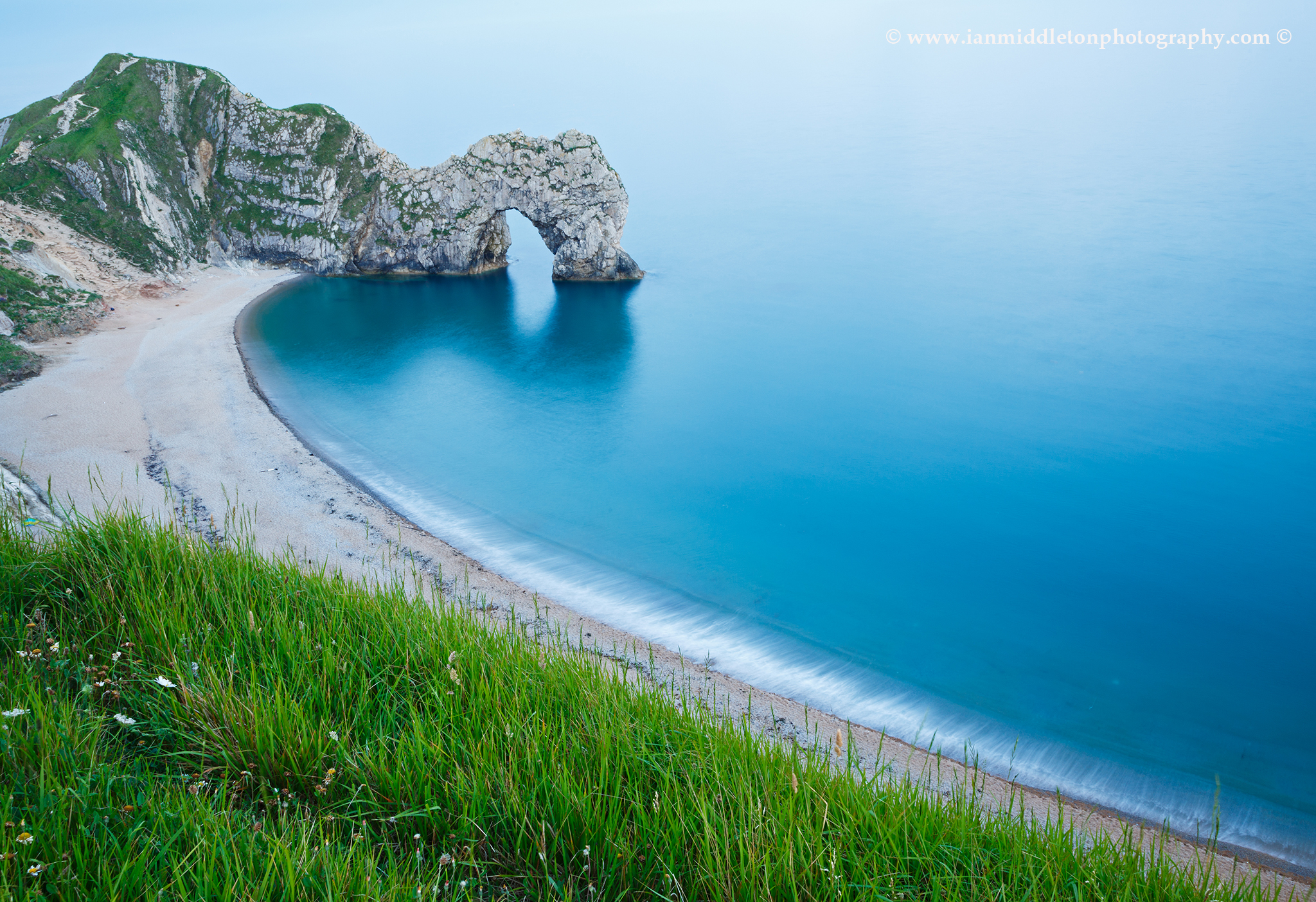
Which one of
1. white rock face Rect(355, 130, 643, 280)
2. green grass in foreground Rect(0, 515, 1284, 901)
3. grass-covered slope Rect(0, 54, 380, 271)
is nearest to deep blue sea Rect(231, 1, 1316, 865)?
white rock face Rect(355, 130, 643, 280)

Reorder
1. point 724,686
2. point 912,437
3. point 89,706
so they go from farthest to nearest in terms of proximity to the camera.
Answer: point 912,437 → point 724,686 → point 89,706

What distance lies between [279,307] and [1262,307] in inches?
1703

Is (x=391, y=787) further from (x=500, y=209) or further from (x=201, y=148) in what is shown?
(x=201, y=148)

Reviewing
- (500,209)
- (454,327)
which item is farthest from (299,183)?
(454,327)

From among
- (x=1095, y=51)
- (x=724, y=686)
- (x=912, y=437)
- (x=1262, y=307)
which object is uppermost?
(x=1095, y=51)

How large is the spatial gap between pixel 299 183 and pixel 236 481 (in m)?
27.2

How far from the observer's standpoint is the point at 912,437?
25469 millimetres

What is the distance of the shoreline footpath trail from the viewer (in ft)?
41.3

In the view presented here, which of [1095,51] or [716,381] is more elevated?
[1095,51]

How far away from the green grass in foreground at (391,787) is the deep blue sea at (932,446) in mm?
7808

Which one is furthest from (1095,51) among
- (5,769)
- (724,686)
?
(5,769)

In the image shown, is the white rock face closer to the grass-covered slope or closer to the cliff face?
the cliff face

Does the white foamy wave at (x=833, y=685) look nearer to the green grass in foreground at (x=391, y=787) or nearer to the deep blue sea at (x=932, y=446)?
the deep blue sea at (x=932, y=446)

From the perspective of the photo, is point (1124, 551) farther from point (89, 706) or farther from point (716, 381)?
point (89, 706)
